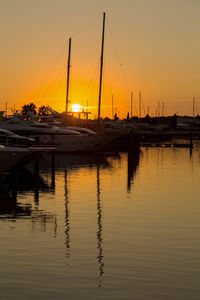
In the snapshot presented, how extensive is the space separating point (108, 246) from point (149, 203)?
35.5 feet

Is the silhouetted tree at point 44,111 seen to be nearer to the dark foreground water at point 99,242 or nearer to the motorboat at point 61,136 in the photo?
the motorboat at point 61,136

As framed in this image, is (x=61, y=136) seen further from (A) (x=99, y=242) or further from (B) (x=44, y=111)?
(B) (x=44, y=111)

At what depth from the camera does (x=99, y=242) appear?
19.6 metres

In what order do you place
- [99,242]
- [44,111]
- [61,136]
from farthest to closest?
1. [44,111]
2. [61,136]
3. [99,242]

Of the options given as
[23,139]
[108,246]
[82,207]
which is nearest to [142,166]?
[23,139]

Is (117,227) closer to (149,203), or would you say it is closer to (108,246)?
(108,246)

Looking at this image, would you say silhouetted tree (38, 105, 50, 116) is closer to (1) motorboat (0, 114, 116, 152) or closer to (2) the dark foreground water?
(1) motorboat (0, 114, 116, 152)

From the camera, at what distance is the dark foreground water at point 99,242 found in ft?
47.6

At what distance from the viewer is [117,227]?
22578 millimetres

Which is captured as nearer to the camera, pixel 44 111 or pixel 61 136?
pixel 61 136

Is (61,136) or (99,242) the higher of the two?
(61,136)

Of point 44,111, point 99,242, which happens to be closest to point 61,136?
point 99,242

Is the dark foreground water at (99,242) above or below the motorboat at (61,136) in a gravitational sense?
below

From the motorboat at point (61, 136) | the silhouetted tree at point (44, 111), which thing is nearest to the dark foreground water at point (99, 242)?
the motorboat at point (61, 136)
